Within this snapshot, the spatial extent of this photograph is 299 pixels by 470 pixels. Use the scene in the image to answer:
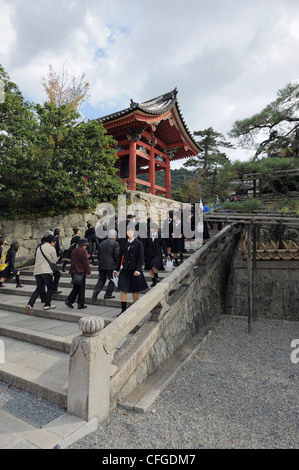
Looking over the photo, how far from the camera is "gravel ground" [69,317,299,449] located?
8.79 ft

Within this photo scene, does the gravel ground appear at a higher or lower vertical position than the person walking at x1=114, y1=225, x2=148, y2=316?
lower

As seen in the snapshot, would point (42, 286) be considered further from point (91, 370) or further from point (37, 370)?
point (91, 370)

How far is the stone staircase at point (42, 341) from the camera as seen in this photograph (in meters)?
3.22

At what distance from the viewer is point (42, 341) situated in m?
4.22

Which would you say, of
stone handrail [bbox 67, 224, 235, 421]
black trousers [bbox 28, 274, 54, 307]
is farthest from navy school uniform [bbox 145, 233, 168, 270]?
stone handrail [bbox 67, 224, 235, 421]

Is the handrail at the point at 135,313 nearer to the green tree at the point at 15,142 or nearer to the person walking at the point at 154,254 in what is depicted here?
the person walking at the point at 154,254

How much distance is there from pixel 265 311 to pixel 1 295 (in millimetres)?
8124

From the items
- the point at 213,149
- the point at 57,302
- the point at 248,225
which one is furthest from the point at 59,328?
the point at 213,149

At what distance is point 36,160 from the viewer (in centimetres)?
1088

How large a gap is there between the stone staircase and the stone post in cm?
30

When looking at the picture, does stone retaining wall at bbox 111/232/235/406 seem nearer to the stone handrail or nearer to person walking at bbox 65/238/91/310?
the stone handrail

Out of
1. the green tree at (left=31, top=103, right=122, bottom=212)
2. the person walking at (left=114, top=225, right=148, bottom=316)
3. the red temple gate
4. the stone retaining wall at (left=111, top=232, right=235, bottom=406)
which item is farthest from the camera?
the red temple gate

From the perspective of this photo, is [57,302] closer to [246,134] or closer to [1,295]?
[1,295]
